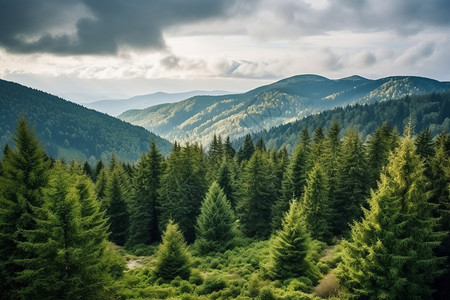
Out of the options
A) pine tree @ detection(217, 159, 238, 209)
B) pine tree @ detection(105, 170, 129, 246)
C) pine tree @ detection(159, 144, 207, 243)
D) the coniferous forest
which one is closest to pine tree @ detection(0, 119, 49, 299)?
the coniferous forest

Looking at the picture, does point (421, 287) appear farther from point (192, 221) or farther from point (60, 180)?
point (192, 221)

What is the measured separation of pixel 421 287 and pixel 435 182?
12830mm

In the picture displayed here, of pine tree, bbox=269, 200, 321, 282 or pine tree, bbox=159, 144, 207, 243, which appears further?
pine tree, bbox=159, 144, 207, 243

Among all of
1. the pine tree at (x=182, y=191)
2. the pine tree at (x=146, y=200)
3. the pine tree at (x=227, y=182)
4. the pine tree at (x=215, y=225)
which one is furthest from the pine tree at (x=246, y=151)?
the pine tree at (x=215, y=225)

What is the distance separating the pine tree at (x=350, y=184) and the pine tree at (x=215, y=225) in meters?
12.2

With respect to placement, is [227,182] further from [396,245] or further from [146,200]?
[396,245]

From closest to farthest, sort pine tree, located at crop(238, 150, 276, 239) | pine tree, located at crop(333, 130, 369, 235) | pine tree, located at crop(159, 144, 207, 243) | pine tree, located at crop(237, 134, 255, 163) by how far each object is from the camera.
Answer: pine tree, located at crop(333, 130, 369, 235) → pine tree, located at crop(238, 150, 276, 239) → pine tree, located at crop(159, 144, 207, 243) → pine tree, located at crop(237, 134, 255, 163)

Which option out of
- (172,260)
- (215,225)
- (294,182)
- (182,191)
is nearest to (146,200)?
(182,191)

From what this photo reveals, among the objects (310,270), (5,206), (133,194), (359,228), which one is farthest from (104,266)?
(133,194)

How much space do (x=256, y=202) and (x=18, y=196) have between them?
93.7 feet

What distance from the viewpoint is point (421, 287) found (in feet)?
68.2

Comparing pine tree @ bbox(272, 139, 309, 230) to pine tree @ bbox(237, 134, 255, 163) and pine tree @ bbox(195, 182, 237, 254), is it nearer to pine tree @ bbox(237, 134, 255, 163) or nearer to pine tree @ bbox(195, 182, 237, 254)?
pine tree @ bbox(195, 182, 237, 254)

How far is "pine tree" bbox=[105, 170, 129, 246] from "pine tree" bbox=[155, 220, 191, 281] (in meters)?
22.5

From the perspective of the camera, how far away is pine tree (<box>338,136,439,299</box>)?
790 inches
